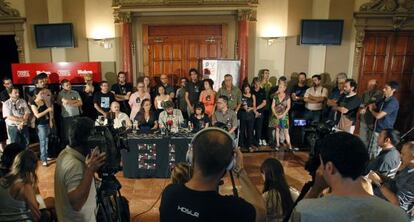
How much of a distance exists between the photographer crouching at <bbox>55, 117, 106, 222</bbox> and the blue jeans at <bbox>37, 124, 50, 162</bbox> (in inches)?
158

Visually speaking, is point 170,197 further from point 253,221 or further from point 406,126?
point 406,126

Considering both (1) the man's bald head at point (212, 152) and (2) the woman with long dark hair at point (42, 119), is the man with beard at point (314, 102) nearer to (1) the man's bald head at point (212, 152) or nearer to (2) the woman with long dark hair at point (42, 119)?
(2) the woman with long dark hair at point (42, 119)

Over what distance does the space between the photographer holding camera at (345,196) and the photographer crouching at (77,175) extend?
122cm

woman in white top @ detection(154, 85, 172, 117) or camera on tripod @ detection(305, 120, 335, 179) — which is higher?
camera on tripod @ detection(305, 120, 335, 179)

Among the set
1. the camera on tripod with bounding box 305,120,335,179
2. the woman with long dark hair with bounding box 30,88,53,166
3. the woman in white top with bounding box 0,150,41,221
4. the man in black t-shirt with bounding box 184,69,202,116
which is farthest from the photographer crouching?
the man in black t-shirt with bounding box 184,69,202,116

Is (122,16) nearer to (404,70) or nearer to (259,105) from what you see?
(259,105)

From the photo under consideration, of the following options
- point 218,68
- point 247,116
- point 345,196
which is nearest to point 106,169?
point 345,196

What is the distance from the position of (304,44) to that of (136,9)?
12.9 ft

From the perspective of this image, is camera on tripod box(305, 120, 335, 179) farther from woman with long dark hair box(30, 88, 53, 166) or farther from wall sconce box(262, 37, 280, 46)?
wall sconce box(262, 37, 280, 46)

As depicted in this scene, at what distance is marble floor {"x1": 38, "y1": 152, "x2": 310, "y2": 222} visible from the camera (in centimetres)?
423

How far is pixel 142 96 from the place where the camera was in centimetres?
638

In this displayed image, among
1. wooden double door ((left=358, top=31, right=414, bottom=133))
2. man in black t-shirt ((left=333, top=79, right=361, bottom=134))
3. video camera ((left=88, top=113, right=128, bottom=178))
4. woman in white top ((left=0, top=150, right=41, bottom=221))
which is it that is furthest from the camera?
wooden double door ((left=358, top=31, right=414, bottom=133))

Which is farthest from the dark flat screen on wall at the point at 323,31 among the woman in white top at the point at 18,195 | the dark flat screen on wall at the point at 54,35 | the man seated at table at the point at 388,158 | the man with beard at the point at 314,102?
the woman in white top at the point at 18,195

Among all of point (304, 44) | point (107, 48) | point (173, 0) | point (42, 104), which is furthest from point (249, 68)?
point (42, 104)
